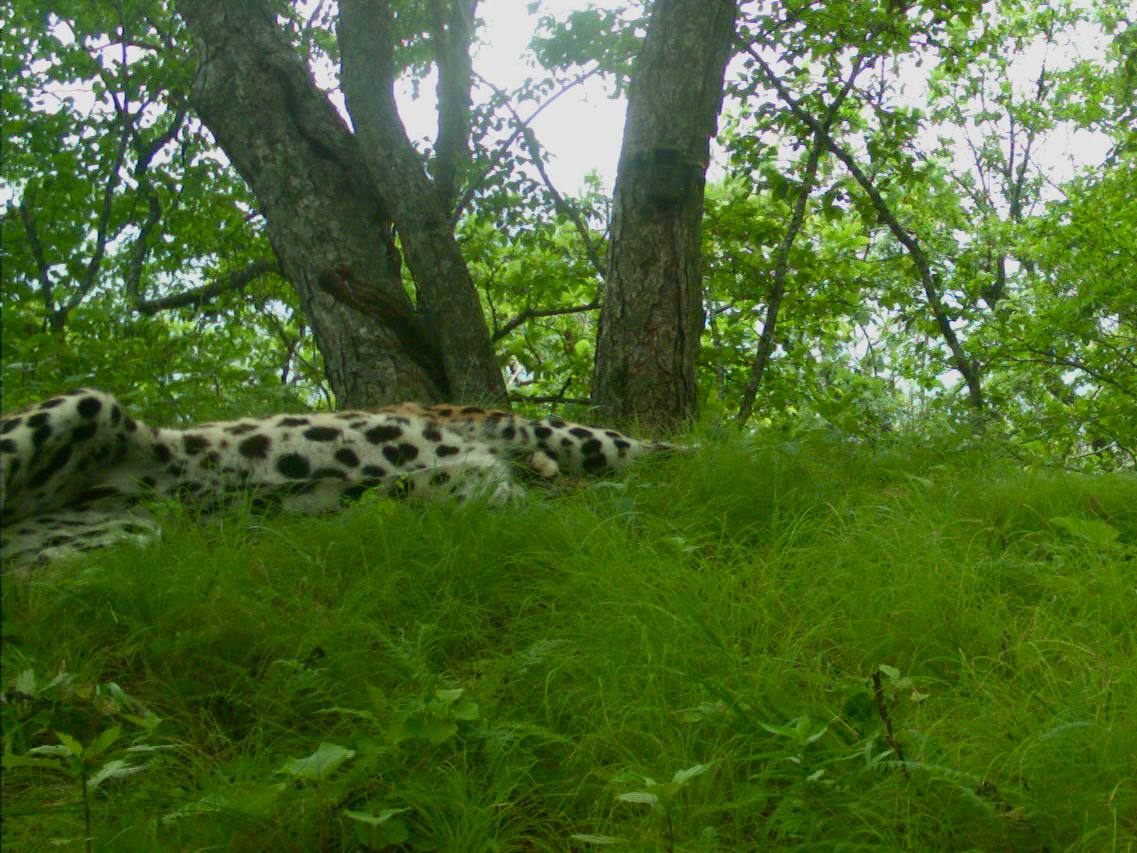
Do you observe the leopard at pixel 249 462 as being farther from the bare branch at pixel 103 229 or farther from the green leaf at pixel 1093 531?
the bare branch at pixel 103 229

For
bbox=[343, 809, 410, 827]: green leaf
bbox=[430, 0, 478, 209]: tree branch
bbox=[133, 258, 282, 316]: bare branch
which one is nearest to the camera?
bbox=[343, 809, 410, 827]: green leaf

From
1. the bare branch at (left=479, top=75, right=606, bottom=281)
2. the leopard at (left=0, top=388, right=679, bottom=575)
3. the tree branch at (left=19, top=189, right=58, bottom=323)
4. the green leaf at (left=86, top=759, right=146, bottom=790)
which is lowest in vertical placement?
the green leaf at (left=86, top=759, right=146, bottom=790)

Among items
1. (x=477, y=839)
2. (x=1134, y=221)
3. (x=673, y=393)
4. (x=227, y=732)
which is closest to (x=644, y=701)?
(x=477, y=839)

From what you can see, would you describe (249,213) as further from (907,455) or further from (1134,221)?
(1134,221)

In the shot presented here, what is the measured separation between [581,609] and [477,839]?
3.95 feet

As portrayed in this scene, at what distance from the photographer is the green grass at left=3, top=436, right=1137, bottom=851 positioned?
7.03 ft

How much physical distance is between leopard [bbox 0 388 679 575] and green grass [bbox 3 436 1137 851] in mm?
465

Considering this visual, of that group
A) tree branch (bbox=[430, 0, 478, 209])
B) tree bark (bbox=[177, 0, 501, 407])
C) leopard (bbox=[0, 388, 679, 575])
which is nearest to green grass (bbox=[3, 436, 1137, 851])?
leopard (bbox=[0, 388, 679, 575])

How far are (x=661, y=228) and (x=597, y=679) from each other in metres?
3.91

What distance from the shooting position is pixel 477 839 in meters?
2.15

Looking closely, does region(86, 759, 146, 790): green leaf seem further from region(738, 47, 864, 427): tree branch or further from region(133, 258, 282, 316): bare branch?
region(133, 258, 282, 316): bare branch

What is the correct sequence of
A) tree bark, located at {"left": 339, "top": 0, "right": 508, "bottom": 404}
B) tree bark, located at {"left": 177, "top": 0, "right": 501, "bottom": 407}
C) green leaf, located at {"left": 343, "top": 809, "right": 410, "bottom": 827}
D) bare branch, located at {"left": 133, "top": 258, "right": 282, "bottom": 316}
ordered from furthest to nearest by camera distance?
1. bare branch, located at {"left": 133, "top": 258, "right": 282, "bottom": 316}
2. tree bark, located at {"left": 339, "top": 0, "right": 508, "bottom": 404}
3. tree bark, located at {"left": 177, "top": 0, "right": 501, "bottom": 407}
4. green leaf, located at {"left": 343, "top": 809, "right": 410, "bottom": 827}

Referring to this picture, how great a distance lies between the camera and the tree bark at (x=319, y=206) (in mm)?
6453

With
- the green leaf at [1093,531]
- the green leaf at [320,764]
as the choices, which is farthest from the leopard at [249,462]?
the green leaf at [1093,531]
